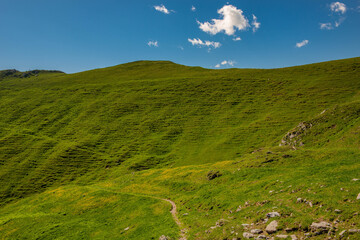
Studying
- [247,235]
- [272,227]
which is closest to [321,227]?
[272,227]

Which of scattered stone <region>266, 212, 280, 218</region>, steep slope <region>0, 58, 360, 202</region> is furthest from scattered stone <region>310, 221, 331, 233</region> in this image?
steep slope <region>0, 58, 360, 202</region>

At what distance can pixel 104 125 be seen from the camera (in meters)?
88.1

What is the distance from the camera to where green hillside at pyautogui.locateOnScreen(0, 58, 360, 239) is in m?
20.1

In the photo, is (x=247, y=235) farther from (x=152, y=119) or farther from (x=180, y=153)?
(x=152, y=119)

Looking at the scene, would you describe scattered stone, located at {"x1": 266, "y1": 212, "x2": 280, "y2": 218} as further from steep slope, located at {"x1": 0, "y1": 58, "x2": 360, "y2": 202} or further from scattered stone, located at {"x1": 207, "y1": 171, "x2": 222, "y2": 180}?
steep slope, located at {"x1": 0, "y1": 58, "x2": 360, "y2": 202}

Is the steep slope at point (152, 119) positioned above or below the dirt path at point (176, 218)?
above

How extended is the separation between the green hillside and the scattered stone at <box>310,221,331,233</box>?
0.81 ft

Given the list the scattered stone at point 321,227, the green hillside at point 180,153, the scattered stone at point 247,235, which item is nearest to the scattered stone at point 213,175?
the green hillside at point 180,153

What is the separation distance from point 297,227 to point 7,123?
115 meters

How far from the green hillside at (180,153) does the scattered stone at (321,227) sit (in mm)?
247

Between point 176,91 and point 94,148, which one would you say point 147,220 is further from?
point 176,91

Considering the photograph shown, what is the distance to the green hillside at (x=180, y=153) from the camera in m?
20.1

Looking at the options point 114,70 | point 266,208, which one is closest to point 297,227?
point 266,208

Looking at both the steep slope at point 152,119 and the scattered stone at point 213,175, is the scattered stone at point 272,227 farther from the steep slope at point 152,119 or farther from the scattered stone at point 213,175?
the steep slope at point 152,119
